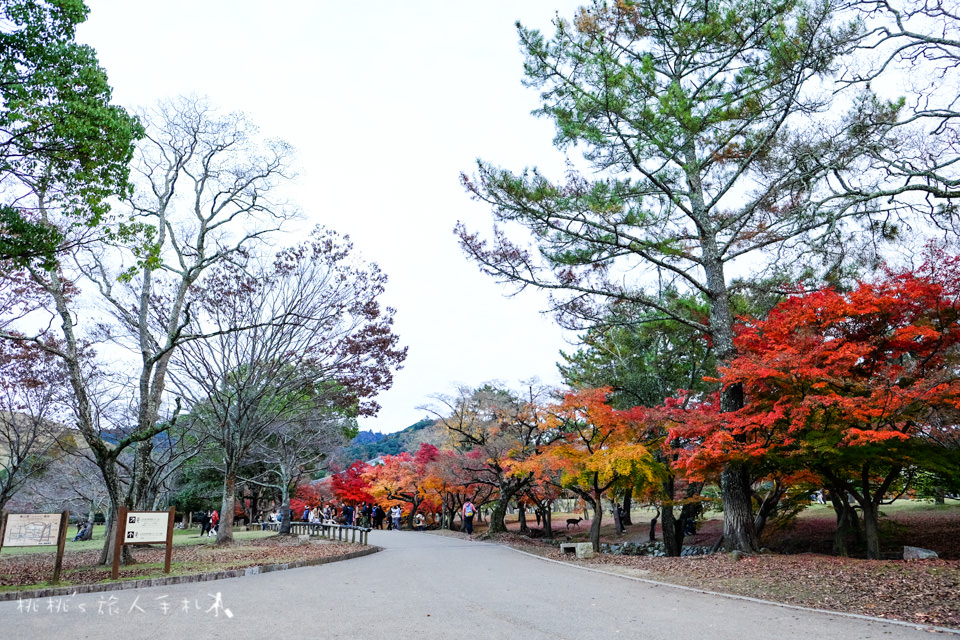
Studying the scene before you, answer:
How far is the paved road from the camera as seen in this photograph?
5176 millimetres

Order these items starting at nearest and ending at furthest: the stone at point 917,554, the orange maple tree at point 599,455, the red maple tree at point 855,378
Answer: the red maple tree at point 855,378, the stone at point 917,554, the orange maple tree at point 599,455

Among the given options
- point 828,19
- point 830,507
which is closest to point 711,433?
point 828,19

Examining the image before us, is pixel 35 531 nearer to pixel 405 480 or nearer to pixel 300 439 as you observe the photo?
pixel 300 439

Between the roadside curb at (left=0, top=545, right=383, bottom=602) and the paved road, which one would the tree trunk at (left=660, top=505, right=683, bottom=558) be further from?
the roadside curb at (left=0, top=545, right=383, bottom=602)

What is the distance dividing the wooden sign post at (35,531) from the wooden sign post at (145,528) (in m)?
0.80

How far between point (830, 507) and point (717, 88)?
715 inches

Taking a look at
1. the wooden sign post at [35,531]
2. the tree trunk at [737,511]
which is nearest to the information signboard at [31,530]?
the wooden sign post at [35,531]

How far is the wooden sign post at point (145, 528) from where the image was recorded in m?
9.05

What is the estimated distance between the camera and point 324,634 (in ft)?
16.9

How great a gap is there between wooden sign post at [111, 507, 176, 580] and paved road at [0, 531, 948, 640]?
4.85 feet

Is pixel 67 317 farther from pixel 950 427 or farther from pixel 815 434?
pixel 950 427

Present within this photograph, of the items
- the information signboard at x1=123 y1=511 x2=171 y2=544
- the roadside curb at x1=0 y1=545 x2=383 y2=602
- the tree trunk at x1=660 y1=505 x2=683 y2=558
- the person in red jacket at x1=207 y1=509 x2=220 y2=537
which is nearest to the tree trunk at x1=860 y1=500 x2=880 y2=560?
the tree trunk at x1=660 y1=505 x2=683 y2=558

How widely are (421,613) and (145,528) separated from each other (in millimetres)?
A: 5901

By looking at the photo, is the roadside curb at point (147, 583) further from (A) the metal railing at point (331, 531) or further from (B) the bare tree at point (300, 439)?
(B) the bare tree at point (300, 439)
